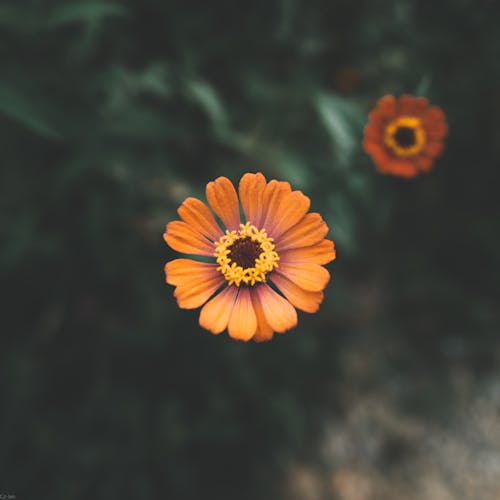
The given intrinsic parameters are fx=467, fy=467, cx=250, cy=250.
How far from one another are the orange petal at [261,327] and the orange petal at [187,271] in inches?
5.9

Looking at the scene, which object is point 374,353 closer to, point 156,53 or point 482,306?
point 482,306

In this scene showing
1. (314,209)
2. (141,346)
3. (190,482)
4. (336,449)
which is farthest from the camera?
(336,449)

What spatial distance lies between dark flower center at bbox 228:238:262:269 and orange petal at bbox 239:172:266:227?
0.23 feet

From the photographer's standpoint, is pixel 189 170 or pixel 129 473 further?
pixel 189 170

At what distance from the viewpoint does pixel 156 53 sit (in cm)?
237

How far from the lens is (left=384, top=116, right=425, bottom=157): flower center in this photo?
163 centimetres

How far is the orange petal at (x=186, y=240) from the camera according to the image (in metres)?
1.15

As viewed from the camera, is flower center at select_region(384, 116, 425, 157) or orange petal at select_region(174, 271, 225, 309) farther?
flower center at select_region(384, 116, 425, 157)

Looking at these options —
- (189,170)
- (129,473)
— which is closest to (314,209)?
(189,170)

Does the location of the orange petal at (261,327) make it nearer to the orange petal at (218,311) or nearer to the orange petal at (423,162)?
the orange petal at (218,311)

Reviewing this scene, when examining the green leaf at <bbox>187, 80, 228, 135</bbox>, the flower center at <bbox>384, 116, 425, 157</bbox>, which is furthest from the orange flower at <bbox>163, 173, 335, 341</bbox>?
the green leaf at <bbox>187, 80, 228, 135</bbox>

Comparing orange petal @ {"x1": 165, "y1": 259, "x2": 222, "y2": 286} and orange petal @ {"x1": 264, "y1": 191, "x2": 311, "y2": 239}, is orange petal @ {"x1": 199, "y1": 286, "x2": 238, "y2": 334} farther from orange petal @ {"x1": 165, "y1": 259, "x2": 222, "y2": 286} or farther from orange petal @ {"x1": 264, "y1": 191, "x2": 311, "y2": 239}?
orange petal @ {"x1": 264, "y1": 191, "x2": 311, "y2": 239}

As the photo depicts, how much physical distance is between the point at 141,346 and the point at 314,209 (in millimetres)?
1048

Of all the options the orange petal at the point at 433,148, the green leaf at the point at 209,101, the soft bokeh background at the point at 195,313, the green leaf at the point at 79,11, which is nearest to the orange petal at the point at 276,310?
the soft bokeh background at the point at 195,313
